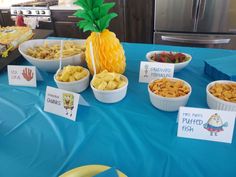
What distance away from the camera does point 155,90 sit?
27.3 inches

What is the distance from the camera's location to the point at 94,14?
0.77 m

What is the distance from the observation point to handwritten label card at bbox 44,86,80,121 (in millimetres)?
672

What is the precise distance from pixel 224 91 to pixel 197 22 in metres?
1.53

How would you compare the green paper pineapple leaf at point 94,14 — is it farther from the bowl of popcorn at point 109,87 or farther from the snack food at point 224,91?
the snack food at point 224,91

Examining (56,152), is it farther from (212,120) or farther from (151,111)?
(212,120)

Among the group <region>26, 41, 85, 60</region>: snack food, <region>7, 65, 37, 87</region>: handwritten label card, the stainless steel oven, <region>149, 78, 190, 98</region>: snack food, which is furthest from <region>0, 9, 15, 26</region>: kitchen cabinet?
<region>149, 78, 190, 98</region>: snack food

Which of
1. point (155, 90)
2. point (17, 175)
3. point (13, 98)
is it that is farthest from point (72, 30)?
point (17, 175)

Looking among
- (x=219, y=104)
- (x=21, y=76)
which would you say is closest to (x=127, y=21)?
(x=21, y=76)

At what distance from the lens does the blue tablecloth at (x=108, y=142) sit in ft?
1.68

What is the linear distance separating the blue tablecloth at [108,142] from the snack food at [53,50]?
21 cm

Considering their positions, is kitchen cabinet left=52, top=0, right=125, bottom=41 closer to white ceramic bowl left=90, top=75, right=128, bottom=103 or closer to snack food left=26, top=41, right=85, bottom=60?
snack food left=26, top=41, right=85, bottom=60

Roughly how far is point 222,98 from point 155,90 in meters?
0.20

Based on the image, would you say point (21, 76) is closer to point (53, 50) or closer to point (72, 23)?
point (53, 50)

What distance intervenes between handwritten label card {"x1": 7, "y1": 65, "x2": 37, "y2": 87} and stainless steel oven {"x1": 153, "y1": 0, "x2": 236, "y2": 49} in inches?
60.8
